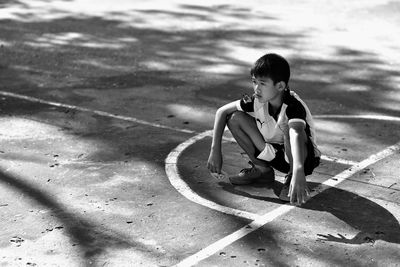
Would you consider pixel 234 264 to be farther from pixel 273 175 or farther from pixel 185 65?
pixel 185 65

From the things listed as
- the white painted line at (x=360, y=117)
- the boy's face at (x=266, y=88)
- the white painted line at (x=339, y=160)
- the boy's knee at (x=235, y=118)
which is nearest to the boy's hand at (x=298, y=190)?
the boy's face at (x=266, y=88)

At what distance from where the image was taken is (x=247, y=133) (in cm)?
692

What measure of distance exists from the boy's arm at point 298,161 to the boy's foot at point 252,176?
0.64 meters

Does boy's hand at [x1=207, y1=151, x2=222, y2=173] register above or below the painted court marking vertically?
above

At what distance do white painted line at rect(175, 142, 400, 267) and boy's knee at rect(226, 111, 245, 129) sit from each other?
79cm

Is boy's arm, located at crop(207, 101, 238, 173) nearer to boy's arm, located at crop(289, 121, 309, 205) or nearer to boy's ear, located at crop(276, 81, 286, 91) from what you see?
boy's ear, located at crop(276, 81, 286, 91)

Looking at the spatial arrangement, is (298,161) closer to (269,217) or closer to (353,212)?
(269,217)

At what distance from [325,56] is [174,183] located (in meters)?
5.55

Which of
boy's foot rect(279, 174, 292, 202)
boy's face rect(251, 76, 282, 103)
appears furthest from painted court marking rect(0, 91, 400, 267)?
boy's face rect(251, 76, 282, 103)

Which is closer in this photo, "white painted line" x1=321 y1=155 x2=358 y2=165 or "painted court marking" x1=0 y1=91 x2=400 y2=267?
"painted court marking" x1=0 y1=91 x2=400 y2=267

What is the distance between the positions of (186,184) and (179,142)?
4.05 feet

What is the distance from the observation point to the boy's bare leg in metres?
6.88

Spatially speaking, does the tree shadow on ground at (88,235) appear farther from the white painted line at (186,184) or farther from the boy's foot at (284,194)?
the boy's foot at (284,194)

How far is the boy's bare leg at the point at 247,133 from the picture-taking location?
22.6 ft
